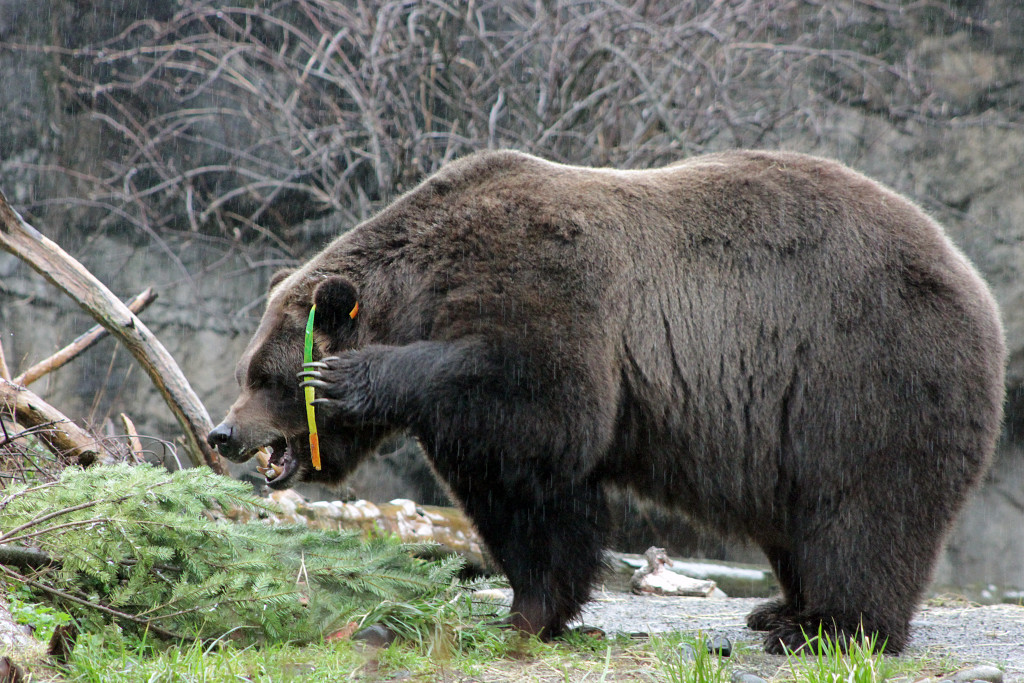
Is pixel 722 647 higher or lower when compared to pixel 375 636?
higher

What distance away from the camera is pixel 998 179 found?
9625 mm

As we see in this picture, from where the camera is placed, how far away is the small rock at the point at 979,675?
3332 mm

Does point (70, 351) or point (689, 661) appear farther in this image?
point (70, 351)

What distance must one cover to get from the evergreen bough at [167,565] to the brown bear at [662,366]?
1.74 feet

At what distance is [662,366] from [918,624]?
222 centimetres

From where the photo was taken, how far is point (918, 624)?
16.3ft

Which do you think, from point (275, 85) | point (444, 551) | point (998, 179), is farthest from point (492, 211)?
point (998, 179)

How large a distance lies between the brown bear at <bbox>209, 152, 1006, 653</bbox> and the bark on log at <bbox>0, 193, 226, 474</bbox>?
1143 mm

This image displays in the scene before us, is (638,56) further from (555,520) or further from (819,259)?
(555,520)

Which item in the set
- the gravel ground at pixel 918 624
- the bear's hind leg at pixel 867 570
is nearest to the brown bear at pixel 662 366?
the bear's hind leg at pixel 867 570

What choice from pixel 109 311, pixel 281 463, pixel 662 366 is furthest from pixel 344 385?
pixel 109 311

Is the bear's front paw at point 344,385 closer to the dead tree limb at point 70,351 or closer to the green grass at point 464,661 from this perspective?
the green grass at point 464,661

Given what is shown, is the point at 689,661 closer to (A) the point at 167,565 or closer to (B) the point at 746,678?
(B) the point at 746,678

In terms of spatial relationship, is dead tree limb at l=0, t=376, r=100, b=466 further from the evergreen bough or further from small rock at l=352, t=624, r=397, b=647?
small rock at l=352, t=624, r=397, b=647
